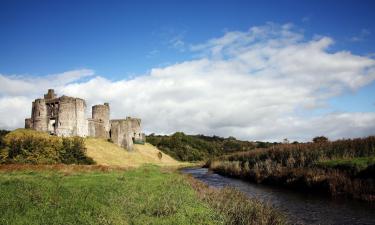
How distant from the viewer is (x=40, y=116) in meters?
57.3

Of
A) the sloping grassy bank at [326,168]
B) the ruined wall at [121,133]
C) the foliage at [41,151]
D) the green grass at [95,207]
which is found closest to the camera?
the green grass at [95,207]

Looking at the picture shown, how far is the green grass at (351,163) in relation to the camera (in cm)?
2400

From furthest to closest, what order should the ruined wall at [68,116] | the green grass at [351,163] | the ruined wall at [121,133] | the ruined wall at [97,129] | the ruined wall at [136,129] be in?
the ruined wall at [136,129], the ruined wall at [121,133], the ruined wall at [97,129], the ruined wall at [68,116], the green grass at [351,163]

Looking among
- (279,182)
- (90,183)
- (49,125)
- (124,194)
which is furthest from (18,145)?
(279,182)

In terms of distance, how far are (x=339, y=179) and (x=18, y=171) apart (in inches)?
1058

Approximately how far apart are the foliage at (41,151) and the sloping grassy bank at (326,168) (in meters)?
22.4

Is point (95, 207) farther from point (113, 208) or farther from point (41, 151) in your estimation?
point (41, 151)

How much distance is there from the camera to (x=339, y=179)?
→ 24.2 metres

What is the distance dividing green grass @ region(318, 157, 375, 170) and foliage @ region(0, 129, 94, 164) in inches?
1205

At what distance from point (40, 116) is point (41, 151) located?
18513mm

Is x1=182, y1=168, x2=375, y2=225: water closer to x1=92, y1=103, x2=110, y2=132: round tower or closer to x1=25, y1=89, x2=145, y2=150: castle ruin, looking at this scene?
x1=25, y1=89, x2=145, y2=150: castle ruin

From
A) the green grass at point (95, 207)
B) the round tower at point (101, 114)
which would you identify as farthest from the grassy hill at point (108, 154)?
the green grass at point (95, 207)

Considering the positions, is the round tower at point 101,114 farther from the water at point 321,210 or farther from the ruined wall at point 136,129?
the water at point 321,210

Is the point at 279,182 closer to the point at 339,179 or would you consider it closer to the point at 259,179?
the point at 259,179
